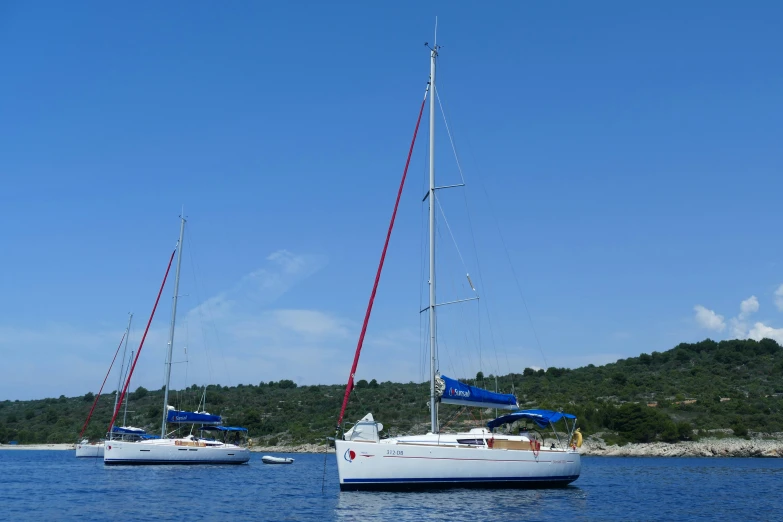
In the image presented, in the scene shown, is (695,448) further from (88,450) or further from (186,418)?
(88,450)

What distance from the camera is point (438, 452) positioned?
28641 millimetres

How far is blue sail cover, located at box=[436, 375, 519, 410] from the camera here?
30623mm

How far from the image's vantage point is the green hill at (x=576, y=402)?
7069cm

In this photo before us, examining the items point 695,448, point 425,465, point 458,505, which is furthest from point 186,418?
point 695,448

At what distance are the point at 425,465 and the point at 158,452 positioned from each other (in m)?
28.0

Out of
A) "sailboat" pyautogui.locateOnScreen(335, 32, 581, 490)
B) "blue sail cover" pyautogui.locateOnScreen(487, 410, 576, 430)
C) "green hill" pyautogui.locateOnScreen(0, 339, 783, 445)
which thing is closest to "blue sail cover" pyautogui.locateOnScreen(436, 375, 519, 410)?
"sailboat" pyautogui.locateOnScreen(335, 32, 581, 490)

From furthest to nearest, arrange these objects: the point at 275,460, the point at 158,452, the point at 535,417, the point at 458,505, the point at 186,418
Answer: the point at 275,460
the point at 186,418
the point at 158,452
the point at 535,417
the point at 458,505

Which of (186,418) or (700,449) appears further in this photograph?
(700,449)

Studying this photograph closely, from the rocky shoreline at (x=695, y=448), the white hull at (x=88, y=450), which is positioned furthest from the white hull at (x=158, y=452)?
the rocky shoreline at (x=695, y=448)

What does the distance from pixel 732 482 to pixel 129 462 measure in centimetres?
3934

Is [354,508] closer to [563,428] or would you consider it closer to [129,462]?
[129,462]

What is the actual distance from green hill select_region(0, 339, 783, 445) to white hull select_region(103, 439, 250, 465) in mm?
21823

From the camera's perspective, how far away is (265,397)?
106500 mm

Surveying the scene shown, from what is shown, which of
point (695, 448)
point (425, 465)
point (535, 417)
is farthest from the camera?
point (695, 448)
